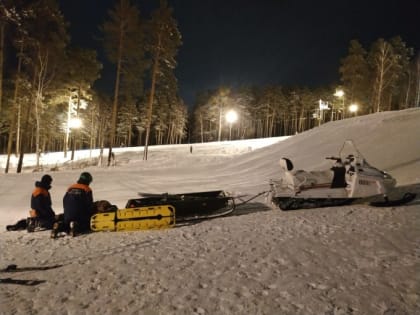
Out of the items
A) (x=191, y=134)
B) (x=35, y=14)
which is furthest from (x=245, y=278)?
(x=191, y=134)

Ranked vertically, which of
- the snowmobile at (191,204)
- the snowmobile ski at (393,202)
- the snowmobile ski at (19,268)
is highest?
the snowmobile ski at (393,202)

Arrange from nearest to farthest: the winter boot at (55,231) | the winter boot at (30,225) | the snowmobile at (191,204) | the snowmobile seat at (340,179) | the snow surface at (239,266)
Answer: the snow surface at (239,266) < the winter boot at (55,231) < the winter boot at (30,225) < the snowmobile at (191,204) < the snowmobile seat at (340,179)

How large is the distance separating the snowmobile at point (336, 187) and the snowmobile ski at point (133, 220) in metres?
2.90

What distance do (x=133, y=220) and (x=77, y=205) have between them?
1291 mm

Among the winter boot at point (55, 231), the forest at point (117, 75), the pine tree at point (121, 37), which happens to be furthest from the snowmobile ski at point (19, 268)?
the pine tree at point (121, 37)

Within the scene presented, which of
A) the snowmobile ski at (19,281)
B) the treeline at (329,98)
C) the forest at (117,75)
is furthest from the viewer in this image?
the treeline at (329,98)

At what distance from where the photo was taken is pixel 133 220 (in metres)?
6.91

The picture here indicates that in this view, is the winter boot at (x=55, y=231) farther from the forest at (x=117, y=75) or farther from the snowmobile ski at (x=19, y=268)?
the forest at (x=117, y=75)

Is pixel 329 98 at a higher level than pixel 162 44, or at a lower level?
higher

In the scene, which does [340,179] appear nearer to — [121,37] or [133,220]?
[133,220]

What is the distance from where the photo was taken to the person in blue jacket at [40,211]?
7.57 meters

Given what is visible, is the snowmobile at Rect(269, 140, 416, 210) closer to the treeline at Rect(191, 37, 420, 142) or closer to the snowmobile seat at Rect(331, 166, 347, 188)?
the snowmobile seat at Rect(331, 166, 347, 188)

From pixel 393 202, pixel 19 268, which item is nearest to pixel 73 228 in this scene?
pixel 19 268

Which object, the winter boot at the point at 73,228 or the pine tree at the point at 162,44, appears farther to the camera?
the pine tree at the point at 162,44
